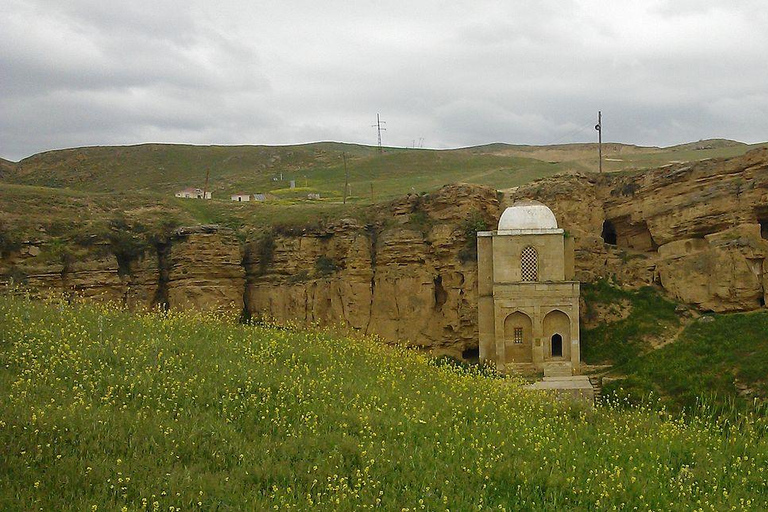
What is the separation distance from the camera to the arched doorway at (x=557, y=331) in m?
23.3

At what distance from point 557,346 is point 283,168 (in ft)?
171

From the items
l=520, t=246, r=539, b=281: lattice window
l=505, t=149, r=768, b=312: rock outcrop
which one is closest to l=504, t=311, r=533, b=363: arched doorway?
l=520, t=246, r=539, b=281: lattice window

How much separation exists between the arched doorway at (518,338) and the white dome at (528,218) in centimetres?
326

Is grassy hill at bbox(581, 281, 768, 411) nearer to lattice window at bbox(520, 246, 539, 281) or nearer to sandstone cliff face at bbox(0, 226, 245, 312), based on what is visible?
lattice window at bbox(520, 246, 539, 281)

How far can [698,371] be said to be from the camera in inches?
805

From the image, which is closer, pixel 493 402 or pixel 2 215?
pixel 493 402

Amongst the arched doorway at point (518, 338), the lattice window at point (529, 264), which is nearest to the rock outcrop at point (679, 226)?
the lattice window at point (529, 264)

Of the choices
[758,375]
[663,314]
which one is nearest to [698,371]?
[758,375]

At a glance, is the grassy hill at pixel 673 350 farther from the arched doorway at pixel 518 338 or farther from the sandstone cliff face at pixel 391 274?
the sandstone cliff face at pixel 391 274

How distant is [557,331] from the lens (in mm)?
23391

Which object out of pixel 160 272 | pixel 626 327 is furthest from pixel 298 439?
pixel 160 272

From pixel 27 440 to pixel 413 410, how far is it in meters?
6.07

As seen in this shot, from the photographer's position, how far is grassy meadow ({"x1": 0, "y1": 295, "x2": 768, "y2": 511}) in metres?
7.71

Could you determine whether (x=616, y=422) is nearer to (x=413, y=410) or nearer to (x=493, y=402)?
(x=493, y=402)
